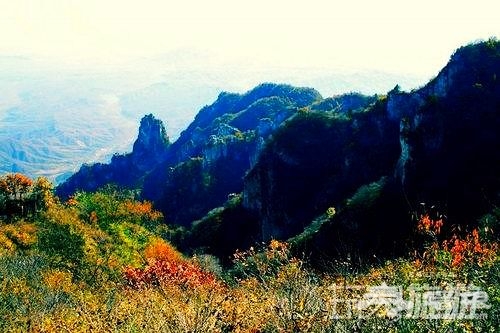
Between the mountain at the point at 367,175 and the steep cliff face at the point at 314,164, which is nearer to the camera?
the mountain at the point at 367,175

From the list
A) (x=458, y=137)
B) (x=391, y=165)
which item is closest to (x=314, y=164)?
(x=391, y=165)

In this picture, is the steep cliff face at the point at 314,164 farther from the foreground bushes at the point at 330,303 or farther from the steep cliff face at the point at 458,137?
the foreground bushes at the point at 330,303

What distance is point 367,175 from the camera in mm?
76000

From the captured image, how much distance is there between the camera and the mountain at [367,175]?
169ft

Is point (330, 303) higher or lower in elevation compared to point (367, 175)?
higher

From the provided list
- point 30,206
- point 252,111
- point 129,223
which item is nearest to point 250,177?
point 129,223

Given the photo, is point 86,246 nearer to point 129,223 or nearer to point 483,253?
point 129,223

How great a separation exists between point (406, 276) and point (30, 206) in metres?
64.8

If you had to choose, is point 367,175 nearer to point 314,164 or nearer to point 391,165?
point 391,165

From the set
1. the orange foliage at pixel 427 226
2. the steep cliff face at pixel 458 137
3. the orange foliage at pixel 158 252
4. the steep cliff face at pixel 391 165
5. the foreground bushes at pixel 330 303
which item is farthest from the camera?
the orange foliage at pixel 158 252

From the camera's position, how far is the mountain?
51.4m

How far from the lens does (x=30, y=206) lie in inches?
2648

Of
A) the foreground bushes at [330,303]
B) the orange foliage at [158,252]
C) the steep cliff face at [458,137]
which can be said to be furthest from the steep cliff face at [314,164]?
the foreground bushes at [330,303]

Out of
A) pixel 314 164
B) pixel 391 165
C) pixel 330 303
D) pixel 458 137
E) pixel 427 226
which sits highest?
pixel 427 226
